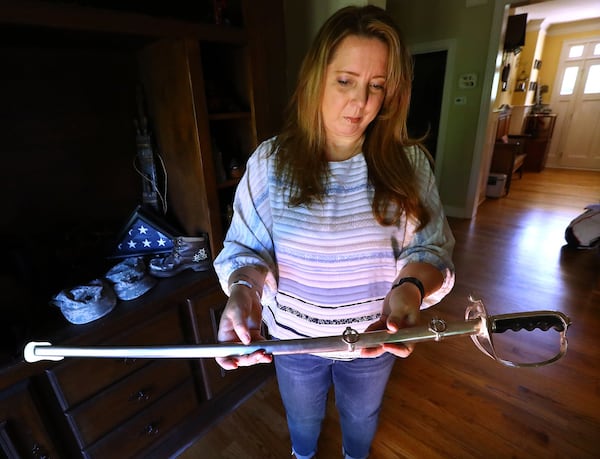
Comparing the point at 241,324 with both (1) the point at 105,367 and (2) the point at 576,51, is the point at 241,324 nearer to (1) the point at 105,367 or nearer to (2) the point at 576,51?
(1) the point at 105,367

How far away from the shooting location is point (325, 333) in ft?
2.56

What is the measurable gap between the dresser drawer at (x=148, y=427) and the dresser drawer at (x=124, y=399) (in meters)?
0.03

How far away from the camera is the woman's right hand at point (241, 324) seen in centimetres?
57

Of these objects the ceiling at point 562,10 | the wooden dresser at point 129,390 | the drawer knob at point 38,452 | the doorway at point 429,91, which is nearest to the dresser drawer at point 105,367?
the wooden dresser at point 129,390

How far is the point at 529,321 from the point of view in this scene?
50cm

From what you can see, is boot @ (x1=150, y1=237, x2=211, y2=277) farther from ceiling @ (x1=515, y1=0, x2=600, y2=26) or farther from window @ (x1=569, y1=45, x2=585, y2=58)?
window @ (x1=569, y1=45, x2=585, y2=58)

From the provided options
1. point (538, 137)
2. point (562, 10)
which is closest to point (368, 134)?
point (562, 10)

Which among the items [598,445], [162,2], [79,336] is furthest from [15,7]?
[598,445]

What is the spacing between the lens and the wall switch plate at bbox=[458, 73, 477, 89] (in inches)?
123

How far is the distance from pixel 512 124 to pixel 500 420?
6.10 meters

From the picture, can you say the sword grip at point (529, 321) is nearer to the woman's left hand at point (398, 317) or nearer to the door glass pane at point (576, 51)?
the woman's left hand at point (398, 317)

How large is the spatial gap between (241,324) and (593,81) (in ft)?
24.9

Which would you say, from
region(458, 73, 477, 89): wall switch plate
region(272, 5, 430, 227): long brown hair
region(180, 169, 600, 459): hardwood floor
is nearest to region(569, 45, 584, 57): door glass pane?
region(458, 73, 477, 89): wall switch plate

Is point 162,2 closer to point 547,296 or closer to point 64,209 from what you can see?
point 64,209
